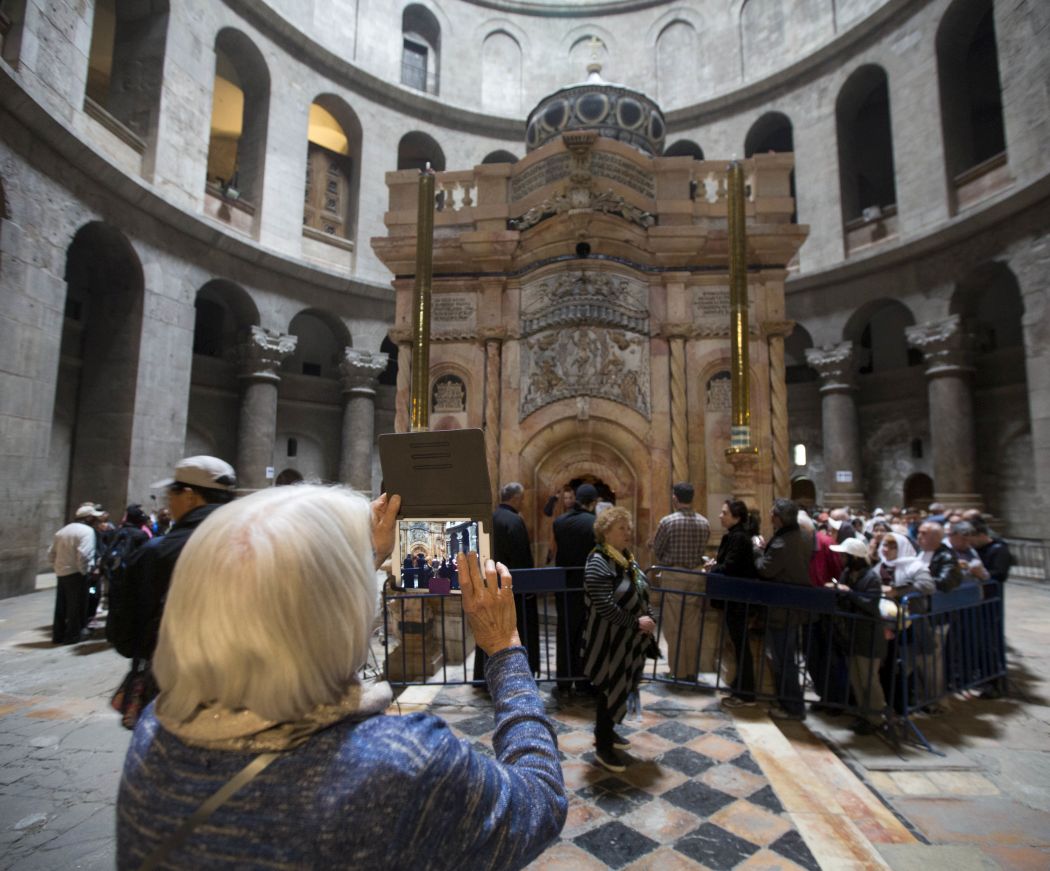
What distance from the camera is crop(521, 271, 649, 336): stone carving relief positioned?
27.6 feet

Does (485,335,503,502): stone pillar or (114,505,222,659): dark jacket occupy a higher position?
(485,335,503,502): stone pillar

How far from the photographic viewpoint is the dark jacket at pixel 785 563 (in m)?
4.91

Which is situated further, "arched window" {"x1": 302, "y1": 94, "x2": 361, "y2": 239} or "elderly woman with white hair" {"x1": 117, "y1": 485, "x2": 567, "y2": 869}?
"arched window" {"x1": 302, "y1": 94, "x2": 361, "y2": 239}

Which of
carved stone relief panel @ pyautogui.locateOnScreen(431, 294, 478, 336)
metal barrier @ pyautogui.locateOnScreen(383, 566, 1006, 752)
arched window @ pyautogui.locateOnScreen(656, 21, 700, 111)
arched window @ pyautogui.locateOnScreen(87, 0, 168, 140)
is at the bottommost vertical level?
metal barrier @ pyautogui.locateOnScreen(383, 566, 1006, 752)

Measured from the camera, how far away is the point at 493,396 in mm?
8672

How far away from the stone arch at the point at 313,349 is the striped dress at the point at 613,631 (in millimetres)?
16089

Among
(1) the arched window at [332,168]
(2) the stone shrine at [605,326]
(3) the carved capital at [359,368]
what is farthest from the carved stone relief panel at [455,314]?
(1) the arched window at [332,168]

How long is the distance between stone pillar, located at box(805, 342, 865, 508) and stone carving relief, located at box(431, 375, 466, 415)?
11578 mm

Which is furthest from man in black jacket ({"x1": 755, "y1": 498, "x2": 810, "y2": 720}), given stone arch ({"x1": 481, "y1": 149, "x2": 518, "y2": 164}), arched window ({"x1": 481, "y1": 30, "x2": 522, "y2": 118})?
arched window ({"x1": 481, "y1": 30, "x2": 522, "y2": 118})

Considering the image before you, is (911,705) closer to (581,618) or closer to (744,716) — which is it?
(744,716)

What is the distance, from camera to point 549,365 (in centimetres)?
859

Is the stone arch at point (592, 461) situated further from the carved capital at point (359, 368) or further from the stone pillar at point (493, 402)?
the carved capital at point (359, 368)

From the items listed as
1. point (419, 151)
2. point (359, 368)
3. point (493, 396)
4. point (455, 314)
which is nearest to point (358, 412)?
point (359, 368)

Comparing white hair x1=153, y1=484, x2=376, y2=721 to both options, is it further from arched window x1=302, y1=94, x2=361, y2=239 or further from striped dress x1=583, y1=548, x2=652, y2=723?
arched window x1=302, y1=94, x2=361, y2=239
